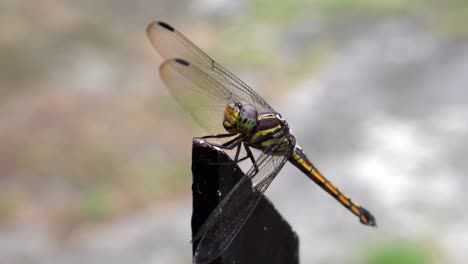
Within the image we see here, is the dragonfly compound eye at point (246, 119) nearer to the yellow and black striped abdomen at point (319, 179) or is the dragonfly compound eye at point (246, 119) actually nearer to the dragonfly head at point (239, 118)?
the dragonfly head at point (239, 118)

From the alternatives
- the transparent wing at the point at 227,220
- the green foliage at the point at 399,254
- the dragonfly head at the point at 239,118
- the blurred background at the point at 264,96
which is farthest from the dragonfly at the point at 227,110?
the blurred background at the point at 264,96

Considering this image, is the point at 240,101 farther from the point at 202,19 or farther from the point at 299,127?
the point at 202,19

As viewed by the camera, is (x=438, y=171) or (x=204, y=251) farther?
(x=438, y=171)

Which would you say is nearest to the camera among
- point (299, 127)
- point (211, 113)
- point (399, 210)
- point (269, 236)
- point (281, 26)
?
point (269, 236)

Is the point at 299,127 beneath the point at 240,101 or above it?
above

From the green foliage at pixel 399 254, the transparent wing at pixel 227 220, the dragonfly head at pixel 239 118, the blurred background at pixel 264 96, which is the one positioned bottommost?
the transparent wing at pixel 227 220

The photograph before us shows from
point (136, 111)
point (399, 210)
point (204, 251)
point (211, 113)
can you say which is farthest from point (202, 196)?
point (136, 111)
